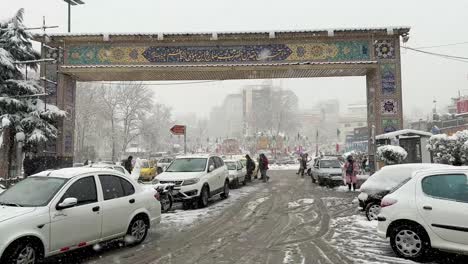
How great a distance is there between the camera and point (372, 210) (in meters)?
11.5

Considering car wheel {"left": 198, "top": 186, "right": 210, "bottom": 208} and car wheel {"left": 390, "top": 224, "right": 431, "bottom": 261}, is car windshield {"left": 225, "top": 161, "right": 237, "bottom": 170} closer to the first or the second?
car wheel {"left": 198, "top": 186, "right": 210, "bottom": 208}

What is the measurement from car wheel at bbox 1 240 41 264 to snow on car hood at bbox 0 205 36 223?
406 mm

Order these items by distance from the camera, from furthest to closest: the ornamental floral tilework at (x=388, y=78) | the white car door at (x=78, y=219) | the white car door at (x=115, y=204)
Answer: the ornamental floral tilework at (x=388, y=78) → the white car door at (x=115, y=204) → the white car door at (x=78, y=219)

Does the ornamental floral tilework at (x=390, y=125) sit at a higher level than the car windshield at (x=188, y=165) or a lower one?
higher

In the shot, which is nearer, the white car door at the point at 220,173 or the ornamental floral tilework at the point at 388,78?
the white car door at the point at 220,173

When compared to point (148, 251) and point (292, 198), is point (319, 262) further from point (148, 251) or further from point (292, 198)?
point (292, 198)

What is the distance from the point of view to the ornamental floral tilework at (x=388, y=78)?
22562 millimetres

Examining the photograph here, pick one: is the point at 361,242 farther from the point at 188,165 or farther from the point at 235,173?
the point at 235,173

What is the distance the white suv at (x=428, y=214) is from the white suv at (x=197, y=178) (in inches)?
298

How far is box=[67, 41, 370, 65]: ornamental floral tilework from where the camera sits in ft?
74.9

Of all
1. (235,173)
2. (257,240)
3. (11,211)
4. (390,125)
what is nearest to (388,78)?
(390,125)

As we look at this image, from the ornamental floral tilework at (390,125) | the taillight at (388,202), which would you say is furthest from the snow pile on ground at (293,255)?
the ornamental floral tilework at (390,125)

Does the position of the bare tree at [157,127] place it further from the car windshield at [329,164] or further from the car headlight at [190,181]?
the car headlight at [190,181]

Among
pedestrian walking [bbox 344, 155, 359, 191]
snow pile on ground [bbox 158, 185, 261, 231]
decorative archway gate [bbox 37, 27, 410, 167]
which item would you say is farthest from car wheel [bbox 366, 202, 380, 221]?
decorative archway gate [bbox 37, 27, 410, 167]
